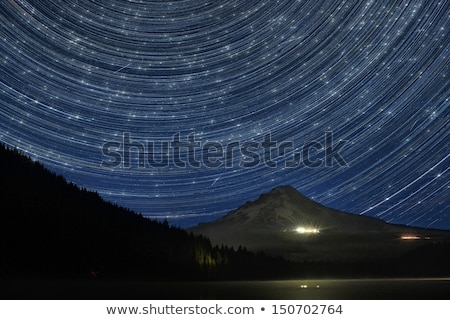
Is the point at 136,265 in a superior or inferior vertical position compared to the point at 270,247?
inferior

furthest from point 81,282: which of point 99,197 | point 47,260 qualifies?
point 99,197

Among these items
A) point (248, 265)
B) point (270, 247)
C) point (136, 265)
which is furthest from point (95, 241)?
point (270, 247)

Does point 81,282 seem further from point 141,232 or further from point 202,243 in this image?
point 202,243
